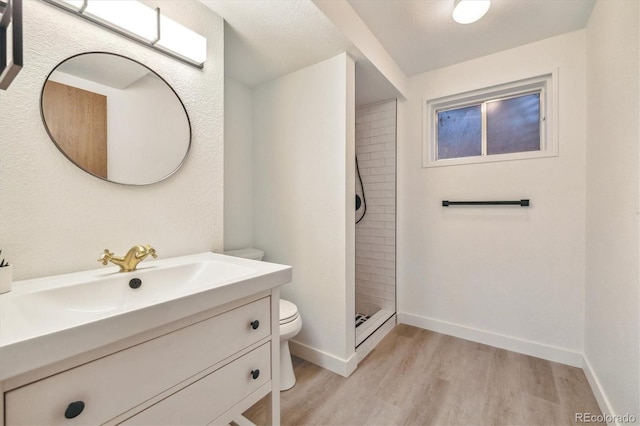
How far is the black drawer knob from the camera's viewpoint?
0.60 metres

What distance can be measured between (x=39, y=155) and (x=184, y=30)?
31.9 inches

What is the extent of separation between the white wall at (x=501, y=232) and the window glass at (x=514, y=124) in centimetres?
16

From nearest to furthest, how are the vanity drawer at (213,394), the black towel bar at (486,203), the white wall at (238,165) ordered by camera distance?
the vanity drawer at (213,394)
the black towel bar at (486,203)
the white wall at (238,165)

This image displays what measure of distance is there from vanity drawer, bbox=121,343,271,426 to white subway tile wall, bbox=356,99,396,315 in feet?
5.60

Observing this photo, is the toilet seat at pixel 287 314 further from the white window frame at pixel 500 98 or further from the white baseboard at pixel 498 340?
the white window frame at pixel 500 98

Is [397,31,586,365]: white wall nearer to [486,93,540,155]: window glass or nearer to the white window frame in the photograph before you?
the white window frame

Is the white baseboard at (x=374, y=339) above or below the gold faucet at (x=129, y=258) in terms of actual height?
below

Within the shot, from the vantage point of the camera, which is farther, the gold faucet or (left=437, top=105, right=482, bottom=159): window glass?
(left=437, top=105, right=482, bottom=159): window glass

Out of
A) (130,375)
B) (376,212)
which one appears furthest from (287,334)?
(376,212)

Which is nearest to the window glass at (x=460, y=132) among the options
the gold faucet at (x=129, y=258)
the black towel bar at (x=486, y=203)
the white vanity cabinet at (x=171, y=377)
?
the black towel bar at (x=486, y=203)

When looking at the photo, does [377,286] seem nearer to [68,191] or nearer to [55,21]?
[68,191]

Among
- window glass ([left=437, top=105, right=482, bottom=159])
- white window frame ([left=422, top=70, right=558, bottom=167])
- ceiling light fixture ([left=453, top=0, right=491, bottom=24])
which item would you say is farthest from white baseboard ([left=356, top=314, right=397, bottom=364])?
ceiling light fixture ([left=453, top=0, right=491, bottom=24])

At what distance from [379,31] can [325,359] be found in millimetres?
2238

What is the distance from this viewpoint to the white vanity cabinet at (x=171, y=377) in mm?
578
